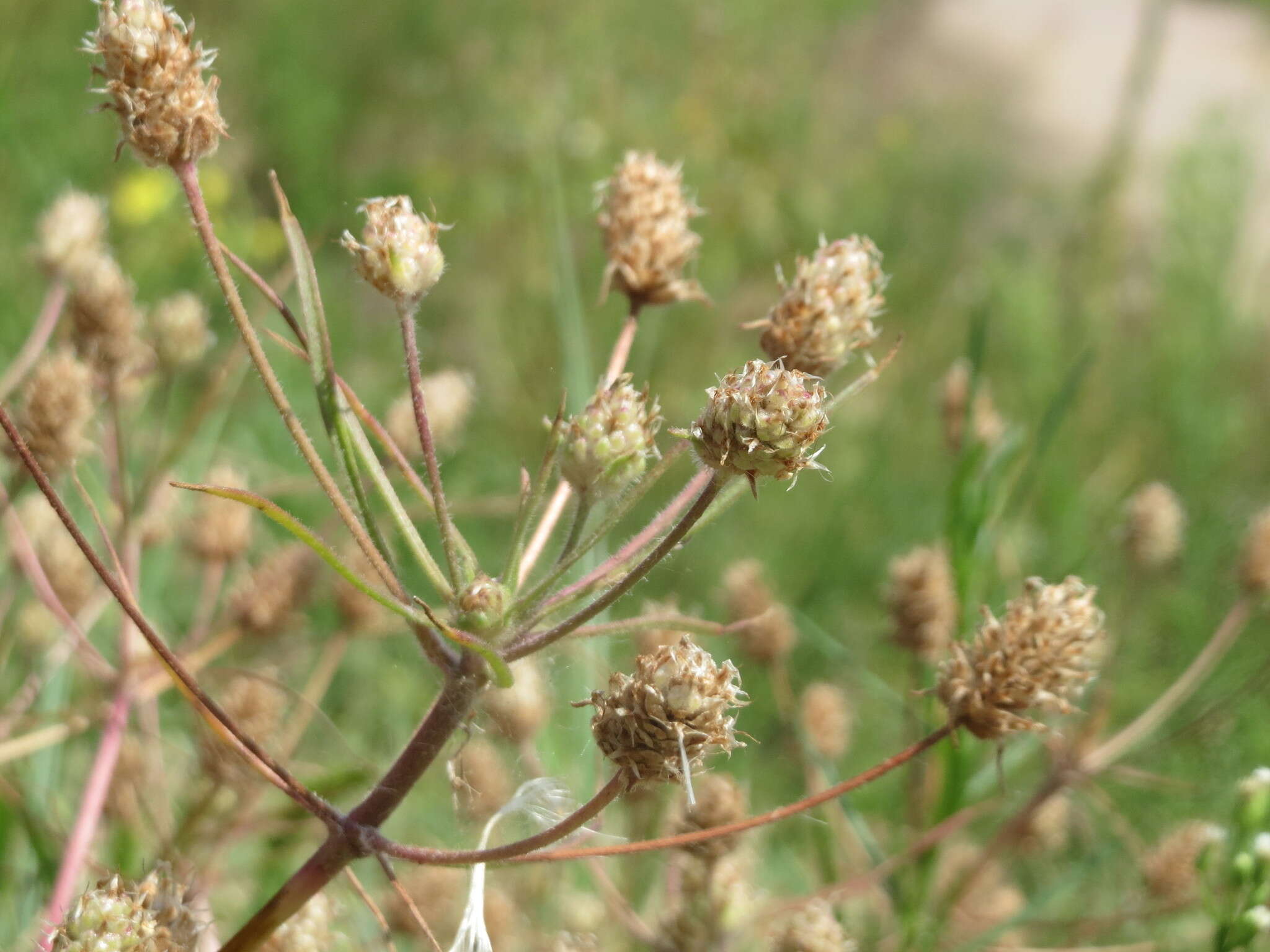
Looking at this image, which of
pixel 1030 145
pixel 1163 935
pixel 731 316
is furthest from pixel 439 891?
pixel 1030 145

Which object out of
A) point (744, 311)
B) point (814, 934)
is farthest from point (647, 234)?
point (744, 311)

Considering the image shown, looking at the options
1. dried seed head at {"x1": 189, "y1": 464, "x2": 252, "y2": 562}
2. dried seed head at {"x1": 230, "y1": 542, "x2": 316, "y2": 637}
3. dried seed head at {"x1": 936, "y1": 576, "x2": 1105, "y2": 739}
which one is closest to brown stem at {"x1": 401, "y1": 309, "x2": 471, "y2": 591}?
dried seed head at {"x1": 936, "y1": 576, "x2": 1105, "y2": 739}

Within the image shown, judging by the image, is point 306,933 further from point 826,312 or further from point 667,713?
point 826,312

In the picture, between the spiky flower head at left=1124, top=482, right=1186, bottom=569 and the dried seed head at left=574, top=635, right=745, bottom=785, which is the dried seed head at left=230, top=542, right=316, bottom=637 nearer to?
the dried seed head at left=574, top=635, right=745, bottom=785

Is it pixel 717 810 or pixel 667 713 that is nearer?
pixel 667 713

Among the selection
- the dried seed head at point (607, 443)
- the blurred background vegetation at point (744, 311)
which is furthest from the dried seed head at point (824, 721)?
the dried seed head at point (607, 443)

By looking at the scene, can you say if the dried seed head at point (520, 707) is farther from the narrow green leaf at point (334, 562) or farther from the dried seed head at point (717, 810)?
the narrow green leaf at point (334, 562)
